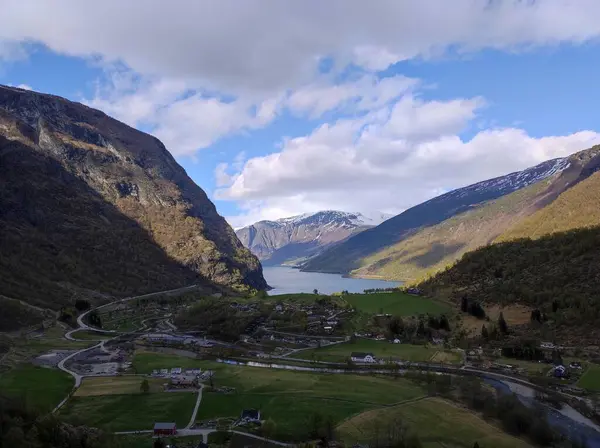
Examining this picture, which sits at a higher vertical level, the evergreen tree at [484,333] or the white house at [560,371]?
the evergreen tree at [484,333]

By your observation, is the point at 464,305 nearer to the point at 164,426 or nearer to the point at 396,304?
the point at 396,304

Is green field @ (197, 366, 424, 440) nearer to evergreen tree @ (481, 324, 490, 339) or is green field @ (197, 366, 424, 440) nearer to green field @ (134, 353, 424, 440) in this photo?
green field @ (134, 353, 424, 440)

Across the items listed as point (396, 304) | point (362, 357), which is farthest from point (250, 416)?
point (396, 304)

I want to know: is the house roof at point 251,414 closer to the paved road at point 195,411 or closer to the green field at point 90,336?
the paved road at point 195,411

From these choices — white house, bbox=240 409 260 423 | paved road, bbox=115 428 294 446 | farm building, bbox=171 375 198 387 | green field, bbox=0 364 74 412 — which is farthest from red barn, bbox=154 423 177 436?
farm building, bbox=171 375 198 387

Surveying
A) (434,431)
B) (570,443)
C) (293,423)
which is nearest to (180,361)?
(293,423)

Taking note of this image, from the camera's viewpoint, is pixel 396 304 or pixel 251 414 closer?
pixel 251 414

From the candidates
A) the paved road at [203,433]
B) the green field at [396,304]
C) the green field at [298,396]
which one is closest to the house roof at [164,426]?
the paved road at [203,433]
